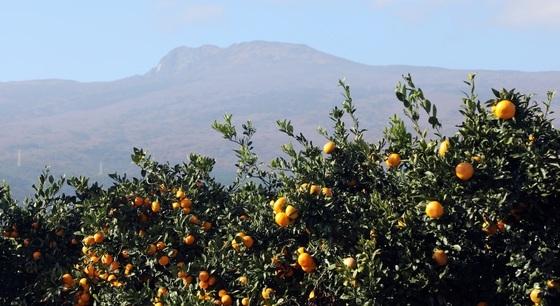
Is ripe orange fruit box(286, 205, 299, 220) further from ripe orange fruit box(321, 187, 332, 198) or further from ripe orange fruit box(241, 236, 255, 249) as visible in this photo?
ripe orange fruit box(241, 236, 255, 249)

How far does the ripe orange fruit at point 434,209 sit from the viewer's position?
5031mm

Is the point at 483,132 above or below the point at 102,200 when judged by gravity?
above

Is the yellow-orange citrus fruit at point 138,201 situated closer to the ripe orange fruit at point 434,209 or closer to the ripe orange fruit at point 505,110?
the ripe orange fruit at point 434,209

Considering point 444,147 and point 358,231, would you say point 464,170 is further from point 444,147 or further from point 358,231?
point 358,231

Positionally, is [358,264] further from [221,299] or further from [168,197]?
[168,197]

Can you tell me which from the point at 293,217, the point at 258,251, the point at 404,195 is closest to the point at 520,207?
the point at 404,195

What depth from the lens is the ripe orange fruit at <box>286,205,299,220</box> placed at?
5703mm

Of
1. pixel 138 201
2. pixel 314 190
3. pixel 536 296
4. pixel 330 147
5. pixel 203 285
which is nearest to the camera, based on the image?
pixel 536 296

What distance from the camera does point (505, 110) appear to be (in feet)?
17.1

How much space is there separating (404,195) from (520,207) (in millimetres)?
995

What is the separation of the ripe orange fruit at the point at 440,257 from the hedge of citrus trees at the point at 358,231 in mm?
11

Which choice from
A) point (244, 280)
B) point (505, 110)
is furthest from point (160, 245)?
point (505, 110)

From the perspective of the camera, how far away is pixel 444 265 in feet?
17.9

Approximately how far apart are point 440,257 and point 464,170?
0.77 metres
